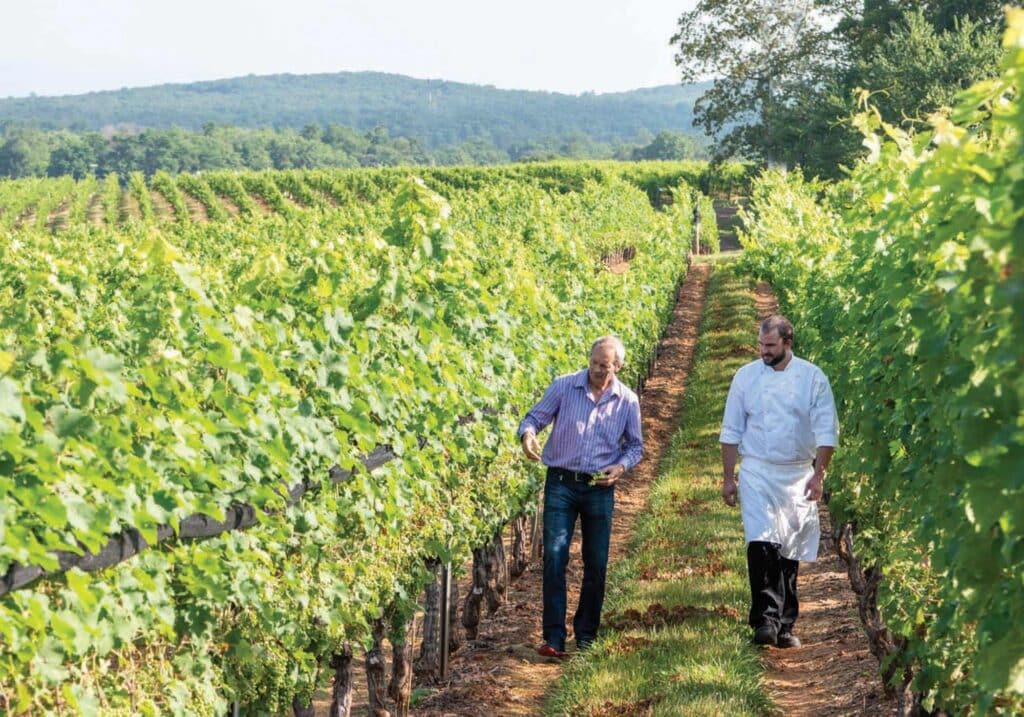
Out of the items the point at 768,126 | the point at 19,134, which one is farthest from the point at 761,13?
the point at 19,134

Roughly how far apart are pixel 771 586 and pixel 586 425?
135 centimetres

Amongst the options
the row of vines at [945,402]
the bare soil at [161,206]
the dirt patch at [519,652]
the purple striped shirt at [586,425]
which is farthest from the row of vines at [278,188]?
the row of vines at [945,402]

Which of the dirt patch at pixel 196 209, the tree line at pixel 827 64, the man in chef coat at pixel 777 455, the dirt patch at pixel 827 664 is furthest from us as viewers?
the dirt patch at pixel 196 209

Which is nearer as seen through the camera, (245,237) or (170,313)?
(170,313)

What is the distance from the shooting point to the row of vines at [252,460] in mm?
3439

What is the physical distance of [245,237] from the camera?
24688mm

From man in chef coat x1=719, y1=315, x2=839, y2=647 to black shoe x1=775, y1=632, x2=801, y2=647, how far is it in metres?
0.11

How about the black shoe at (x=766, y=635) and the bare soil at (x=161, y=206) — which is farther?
the bare soil at (x=161, y=206)

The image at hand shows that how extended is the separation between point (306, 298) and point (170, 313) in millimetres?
1500

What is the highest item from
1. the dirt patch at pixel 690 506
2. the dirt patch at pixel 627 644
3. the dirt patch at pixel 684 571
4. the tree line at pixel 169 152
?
the tree line at pixel 169 152

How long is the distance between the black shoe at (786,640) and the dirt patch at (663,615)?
434 mm

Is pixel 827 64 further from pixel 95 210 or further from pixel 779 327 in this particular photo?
pixel 779 327

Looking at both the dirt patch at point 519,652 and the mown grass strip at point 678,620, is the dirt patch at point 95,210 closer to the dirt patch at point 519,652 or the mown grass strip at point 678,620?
the dirt patch at point 519,652

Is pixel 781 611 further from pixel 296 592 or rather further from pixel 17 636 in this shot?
pixel 17 636
